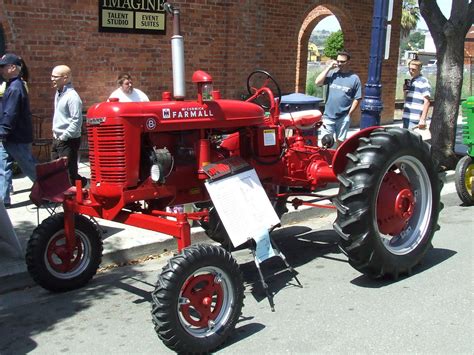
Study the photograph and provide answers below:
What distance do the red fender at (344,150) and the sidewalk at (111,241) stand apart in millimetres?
1891

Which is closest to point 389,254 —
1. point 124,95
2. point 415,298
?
point 415,298

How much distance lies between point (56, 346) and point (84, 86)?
19.7 ft

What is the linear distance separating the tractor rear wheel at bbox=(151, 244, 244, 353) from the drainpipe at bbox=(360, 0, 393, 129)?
461cm

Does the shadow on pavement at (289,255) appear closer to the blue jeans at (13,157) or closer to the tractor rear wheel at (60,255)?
the tractor rear wheel at (60,255)

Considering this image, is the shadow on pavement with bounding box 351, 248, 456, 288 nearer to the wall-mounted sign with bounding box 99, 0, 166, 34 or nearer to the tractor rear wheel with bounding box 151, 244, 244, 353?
the tractor rear wheel with bounding box 151, 244, 244, 353

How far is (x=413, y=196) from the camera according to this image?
5.06 meters

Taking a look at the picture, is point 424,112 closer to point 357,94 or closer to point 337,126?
point 357,94

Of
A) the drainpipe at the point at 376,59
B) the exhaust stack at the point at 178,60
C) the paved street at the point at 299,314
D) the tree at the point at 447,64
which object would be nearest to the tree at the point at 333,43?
the tree at the point at 447,64

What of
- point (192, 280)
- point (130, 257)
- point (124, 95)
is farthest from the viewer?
point (124, 95)

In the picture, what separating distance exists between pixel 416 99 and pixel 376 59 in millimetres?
1148

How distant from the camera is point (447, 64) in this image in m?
9.62

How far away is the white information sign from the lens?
413 cm

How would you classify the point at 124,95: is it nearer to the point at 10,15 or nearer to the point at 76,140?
the point at 76,140

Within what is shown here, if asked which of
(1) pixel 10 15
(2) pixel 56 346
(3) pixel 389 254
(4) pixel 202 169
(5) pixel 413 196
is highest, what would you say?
(1) pixel 10 15
